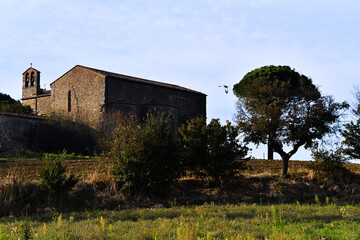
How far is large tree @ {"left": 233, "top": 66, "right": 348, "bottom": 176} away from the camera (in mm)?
17750

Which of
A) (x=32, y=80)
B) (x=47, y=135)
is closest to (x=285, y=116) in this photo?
(x=47, y=135)

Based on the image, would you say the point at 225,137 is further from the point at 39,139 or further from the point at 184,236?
the point at 39,139

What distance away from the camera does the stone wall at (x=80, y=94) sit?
3825 cm

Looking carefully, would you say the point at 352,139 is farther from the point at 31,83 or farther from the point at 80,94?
the point at 31,83

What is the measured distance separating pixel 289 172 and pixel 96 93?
24.9 metres

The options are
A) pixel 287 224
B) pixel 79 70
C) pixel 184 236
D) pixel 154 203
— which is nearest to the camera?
pixel 184 236

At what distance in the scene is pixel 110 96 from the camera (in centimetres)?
3825

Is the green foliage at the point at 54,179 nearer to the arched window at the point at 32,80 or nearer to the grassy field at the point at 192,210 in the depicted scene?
the grassy field at the point at 192,210

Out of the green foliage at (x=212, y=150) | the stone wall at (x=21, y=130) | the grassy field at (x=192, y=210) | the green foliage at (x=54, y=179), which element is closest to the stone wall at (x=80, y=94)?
the stone wall at (x=21, y=130)

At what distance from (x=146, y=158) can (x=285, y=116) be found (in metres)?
7.19

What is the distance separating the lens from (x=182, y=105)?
46344 mm

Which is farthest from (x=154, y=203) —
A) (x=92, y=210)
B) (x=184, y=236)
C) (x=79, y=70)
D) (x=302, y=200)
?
(x=79, y=70)

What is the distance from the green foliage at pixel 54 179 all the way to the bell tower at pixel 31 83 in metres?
39.4

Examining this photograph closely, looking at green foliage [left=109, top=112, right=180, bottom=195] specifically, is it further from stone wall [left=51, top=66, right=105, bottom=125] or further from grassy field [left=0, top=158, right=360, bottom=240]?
stone wall [left=51, top=66, right=105, bottom=125]
